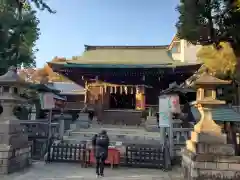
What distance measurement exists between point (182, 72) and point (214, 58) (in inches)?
152

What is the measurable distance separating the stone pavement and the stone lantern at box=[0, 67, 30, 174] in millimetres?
391

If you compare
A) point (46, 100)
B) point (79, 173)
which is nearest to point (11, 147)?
point (79, 173)

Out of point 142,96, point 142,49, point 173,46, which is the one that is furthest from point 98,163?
point 173,46

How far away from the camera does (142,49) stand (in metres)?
26.4

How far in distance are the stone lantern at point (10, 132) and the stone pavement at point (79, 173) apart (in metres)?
0.39

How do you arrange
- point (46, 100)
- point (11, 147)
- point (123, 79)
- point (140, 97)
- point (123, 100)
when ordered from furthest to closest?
point (123, 100) → point (123, 79) → point (140, 97) → point (46, 100) → point (11, 147)

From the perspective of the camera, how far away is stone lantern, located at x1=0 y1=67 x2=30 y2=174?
779cm

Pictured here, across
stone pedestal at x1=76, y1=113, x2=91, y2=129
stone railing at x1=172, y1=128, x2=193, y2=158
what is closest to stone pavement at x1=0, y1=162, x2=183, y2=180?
stone railing at x1=172, y1=128, x2=193, y2=158

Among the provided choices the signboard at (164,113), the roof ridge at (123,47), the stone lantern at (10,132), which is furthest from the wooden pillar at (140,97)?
the stone lantern at (10,132)

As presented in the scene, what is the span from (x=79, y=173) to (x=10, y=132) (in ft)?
8.63

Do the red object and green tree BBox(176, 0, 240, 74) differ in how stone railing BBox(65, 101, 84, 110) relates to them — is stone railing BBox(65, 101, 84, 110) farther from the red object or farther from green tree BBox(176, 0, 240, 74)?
the red object

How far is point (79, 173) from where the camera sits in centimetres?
812

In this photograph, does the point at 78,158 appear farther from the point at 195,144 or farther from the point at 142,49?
the point at 142,49

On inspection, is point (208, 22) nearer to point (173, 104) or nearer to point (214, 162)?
point (173, 104)
